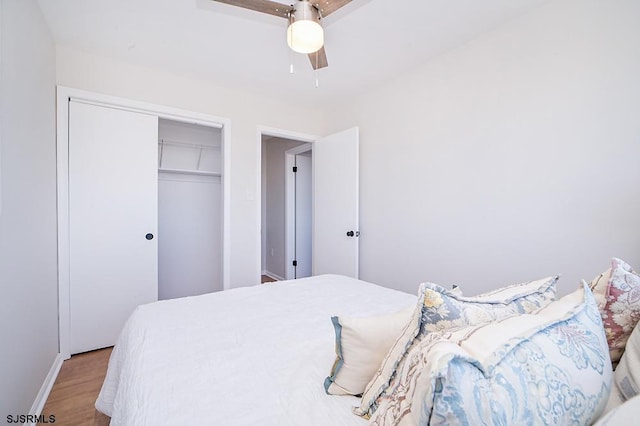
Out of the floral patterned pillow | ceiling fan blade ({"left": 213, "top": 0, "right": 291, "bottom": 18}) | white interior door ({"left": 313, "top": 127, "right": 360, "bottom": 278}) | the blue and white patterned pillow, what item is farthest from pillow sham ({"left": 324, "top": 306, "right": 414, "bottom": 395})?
white interior door ({"left": 313, "top": 127, "right": 360, "bottom": 278})

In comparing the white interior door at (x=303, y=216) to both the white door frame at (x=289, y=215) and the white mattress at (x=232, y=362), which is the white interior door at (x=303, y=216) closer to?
the white door frame at (x=289, y=215)

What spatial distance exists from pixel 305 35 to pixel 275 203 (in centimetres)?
347

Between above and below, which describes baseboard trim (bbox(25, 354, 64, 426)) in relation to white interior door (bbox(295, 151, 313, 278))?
below

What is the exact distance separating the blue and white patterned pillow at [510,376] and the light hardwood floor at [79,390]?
179 centimetres

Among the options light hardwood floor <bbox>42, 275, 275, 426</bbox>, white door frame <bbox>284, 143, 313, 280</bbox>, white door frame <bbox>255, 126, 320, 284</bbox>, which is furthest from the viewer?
white door frame <bbox>284, 143, 313, 280</bbox>

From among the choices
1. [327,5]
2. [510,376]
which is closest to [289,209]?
[327,5]

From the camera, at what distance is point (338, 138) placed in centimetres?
317

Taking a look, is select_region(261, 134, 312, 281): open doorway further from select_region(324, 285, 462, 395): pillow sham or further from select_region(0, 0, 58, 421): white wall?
select_region(324, 285, 462, 395): pillow sham

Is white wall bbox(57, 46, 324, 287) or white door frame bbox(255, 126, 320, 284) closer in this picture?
white wall bbox(57, 46, 324, 287)

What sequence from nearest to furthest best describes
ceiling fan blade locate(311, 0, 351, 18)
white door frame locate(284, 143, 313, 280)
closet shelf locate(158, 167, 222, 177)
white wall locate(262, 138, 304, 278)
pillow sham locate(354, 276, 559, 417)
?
pillow sham locate(354, 276, 559, 417) < ceiling fan blade locate(311, 0, 351, 18) < closet shelf locate(158, 167, 222, 177) < white door frame locate(284, 143, 313, 280) < white wall locate(262, 138, 304, 278)

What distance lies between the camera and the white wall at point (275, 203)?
4582 mm

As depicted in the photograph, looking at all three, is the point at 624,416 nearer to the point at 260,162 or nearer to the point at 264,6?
the point at 264,6

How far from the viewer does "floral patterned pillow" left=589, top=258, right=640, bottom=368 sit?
2.60 ft

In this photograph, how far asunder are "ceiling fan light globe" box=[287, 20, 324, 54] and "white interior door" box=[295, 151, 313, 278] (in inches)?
115
